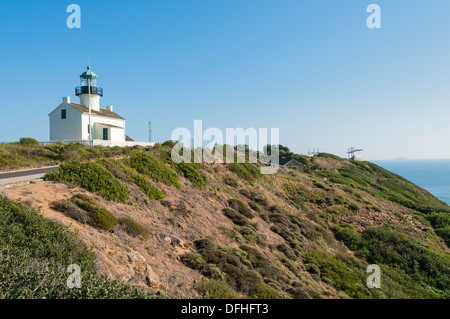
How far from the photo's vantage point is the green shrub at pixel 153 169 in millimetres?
15758

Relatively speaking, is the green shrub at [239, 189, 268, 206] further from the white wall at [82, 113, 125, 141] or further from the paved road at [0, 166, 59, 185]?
the white wall at [82, 113, 125, 141]

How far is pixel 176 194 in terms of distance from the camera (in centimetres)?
1549

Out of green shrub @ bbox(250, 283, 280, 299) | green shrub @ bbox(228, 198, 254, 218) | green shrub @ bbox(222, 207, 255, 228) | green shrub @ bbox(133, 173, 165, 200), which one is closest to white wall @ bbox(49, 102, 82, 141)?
green shrub @ bbox(133, 173, 165, 200)

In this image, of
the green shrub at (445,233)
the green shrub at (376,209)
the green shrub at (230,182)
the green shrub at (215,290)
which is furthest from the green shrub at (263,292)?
the green shrub at (445,233)

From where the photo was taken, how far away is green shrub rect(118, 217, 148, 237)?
9354 mm

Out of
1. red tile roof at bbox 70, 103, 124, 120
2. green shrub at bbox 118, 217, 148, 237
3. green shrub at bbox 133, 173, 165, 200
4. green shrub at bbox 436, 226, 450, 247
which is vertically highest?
red tile roof at bbox 70, 103, 124, 120

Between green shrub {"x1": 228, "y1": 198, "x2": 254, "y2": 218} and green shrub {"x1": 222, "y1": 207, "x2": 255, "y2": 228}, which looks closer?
green shrub {"x1": 222, "y1": 207, "x2": 255, "y2": 228}

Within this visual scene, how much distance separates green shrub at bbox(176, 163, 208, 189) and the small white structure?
15.5 metres

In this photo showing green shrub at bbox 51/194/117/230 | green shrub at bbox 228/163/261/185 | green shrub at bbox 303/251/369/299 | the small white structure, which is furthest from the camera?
the small white structure
